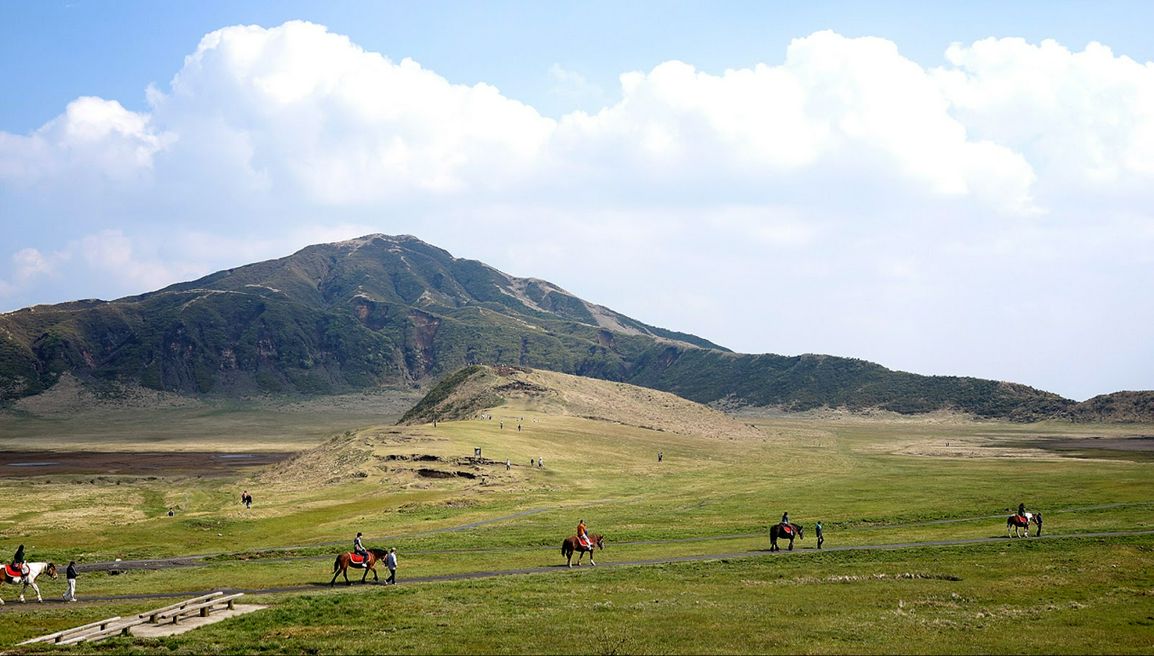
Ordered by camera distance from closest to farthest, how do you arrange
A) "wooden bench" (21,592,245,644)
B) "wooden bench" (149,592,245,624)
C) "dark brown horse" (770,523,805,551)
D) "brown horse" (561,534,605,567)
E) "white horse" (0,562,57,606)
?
1. "wooden bench" (21,592,245,644)
2. "wooden bench" (149,592,245,624)
3. "white horse" (0,562,57,606)
4. "brown horse" (561,534,605,567)
5. "dark brown horse" (770,523,805,551)

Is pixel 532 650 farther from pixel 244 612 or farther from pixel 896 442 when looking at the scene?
pixel 896 442

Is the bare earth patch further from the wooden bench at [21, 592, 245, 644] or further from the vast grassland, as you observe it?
the wooden bench at [21, 592, 245, 644]

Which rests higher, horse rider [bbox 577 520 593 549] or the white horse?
horse rider [bbox 577 520 593 549]

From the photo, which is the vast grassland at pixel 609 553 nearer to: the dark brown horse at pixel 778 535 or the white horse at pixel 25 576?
Answer: the dark brown horse at pixel 778 535

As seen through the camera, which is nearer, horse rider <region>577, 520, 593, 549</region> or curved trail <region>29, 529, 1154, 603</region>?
curved trail <region>29, 529, 1154, 603</region>

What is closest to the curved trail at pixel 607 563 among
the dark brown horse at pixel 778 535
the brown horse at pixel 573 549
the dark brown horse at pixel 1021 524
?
the dark brown horse at pixel 778 535

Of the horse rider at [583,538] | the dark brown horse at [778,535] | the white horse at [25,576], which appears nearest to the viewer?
the white horse at [25,576]

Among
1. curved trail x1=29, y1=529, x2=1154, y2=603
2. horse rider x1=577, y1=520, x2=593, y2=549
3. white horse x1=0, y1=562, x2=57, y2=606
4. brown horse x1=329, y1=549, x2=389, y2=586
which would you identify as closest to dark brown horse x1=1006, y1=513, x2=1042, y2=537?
curved trail x1=29, y1=529, x2=1154, y2=603

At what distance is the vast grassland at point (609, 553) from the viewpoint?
31.8 m

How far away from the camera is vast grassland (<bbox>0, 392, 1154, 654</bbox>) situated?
31.8 m

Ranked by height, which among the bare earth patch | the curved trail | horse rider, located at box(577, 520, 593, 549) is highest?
horse rider, located at box(577, 520, 593, 549)

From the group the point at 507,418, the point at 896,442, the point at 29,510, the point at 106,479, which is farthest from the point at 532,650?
the point at 896,442

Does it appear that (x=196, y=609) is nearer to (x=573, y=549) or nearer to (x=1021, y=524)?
(x=573, y=549)

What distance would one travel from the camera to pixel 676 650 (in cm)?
2909
